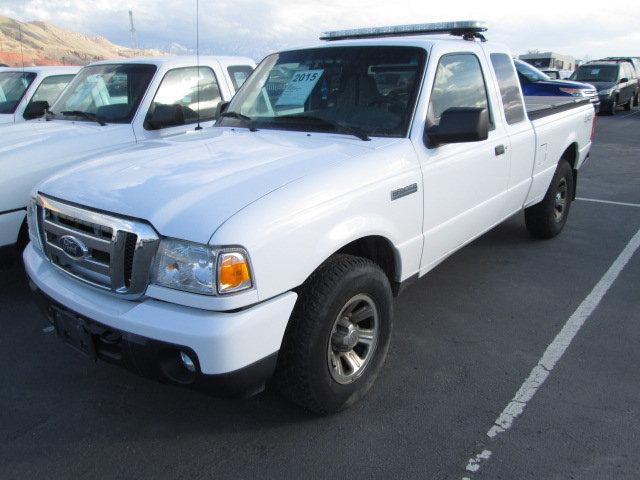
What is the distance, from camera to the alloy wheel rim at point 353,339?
9.41 ft

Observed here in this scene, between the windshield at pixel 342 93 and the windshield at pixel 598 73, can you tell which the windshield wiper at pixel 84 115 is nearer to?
the windshield at pixel 342 93

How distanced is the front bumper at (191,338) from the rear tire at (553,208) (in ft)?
12.5

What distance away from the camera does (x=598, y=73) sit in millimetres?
19828

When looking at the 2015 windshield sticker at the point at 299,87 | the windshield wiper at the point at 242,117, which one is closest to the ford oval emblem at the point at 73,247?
the windshield wiper at the point at 242,117

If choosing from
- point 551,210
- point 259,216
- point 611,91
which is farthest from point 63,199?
point 611,91

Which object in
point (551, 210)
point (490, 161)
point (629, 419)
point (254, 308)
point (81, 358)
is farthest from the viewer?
point (551, 210)

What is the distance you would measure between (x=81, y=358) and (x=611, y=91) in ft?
64.0

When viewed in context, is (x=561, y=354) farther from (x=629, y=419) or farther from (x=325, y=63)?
(x=325, y=63)

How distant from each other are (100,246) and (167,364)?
602 millimetres

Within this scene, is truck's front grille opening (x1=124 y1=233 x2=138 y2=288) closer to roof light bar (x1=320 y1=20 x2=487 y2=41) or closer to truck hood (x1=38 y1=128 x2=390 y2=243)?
truck hood (x1=38 y1=128 x2=390 y2=243)

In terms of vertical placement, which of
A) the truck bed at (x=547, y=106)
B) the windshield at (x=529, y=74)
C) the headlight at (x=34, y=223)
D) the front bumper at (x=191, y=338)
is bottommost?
the front bumper at (x=191, y=338)

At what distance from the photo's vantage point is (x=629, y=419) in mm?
2920

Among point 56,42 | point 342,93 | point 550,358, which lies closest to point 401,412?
point 550,358

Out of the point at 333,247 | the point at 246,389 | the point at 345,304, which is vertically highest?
the point at 333,247
